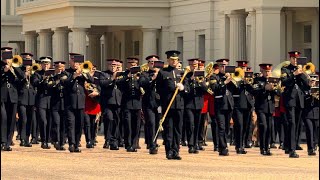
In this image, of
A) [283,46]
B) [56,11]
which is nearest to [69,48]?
[56,11]

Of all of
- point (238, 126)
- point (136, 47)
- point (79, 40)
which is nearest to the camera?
point (238, 126)

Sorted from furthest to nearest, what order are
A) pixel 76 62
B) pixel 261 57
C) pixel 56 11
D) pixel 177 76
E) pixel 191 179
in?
pixel 56 11 < pixel 261 57 < pixel 76 62 < pixel 177 76 < pixel 191 179

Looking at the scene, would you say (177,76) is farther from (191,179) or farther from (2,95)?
(191,179)

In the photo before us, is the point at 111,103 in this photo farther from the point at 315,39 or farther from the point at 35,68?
the point at 315,39

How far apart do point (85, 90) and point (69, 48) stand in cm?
3640

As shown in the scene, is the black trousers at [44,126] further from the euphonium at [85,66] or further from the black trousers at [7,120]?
the euphonium at [85,66]

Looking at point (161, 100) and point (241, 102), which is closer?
point (161, 100)

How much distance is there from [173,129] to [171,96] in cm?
56

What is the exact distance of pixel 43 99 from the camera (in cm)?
3141

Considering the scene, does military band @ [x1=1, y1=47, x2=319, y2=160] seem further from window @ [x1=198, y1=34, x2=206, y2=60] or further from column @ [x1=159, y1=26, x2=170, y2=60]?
column @ [x1=159, y1=26, x2=170, y2=60]

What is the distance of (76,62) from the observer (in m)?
28.6

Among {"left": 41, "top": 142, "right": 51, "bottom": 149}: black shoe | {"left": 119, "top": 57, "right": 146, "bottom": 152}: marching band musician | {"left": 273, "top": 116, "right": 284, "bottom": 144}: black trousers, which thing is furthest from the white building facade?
{"left": 119, "top": 57, "right": 146, "bottom": 152}: marching band musician

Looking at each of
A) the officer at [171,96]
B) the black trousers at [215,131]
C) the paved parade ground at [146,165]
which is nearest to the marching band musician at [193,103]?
the paved parade ground at [146,165]

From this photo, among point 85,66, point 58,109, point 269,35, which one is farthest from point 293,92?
point 269,35
